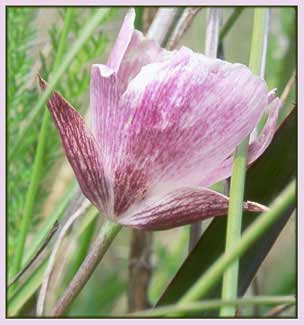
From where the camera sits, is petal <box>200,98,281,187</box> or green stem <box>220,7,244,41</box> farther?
green stem <box>220,7,244,41</box>

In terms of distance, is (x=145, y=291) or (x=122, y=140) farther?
(x=145, y=291)

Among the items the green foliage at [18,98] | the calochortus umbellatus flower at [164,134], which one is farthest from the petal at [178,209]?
the green foliage at [18,98]

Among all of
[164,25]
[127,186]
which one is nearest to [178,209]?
[127,186]

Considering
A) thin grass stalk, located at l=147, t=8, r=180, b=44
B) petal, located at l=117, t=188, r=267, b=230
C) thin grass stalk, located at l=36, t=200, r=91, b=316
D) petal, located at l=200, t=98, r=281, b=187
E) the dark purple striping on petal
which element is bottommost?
thin grass stalk, located at l=36, t=200, r=91, b=316

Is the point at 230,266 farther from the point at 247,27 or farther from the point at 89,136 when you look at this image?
the point at 247,27

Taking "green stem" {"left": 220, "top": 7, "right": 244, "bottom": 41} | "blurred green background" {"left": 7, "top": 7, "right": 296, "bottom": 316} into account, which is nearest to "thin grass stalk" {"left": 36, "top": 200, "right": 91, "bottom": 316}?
"blurred green background" {"left": 7, "top": 7, "right": 296, "bottom": 316}

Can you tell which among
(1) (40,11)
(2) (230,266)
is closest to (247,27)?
(1) (40,11)

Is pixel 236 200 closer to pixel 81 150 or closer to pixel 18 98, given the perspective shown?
pixel 81 150

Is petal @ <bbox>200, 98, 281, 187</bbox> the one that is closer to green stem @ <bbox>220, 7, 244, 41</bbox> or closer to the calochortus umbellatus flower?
the calochortus umbellatus flower
